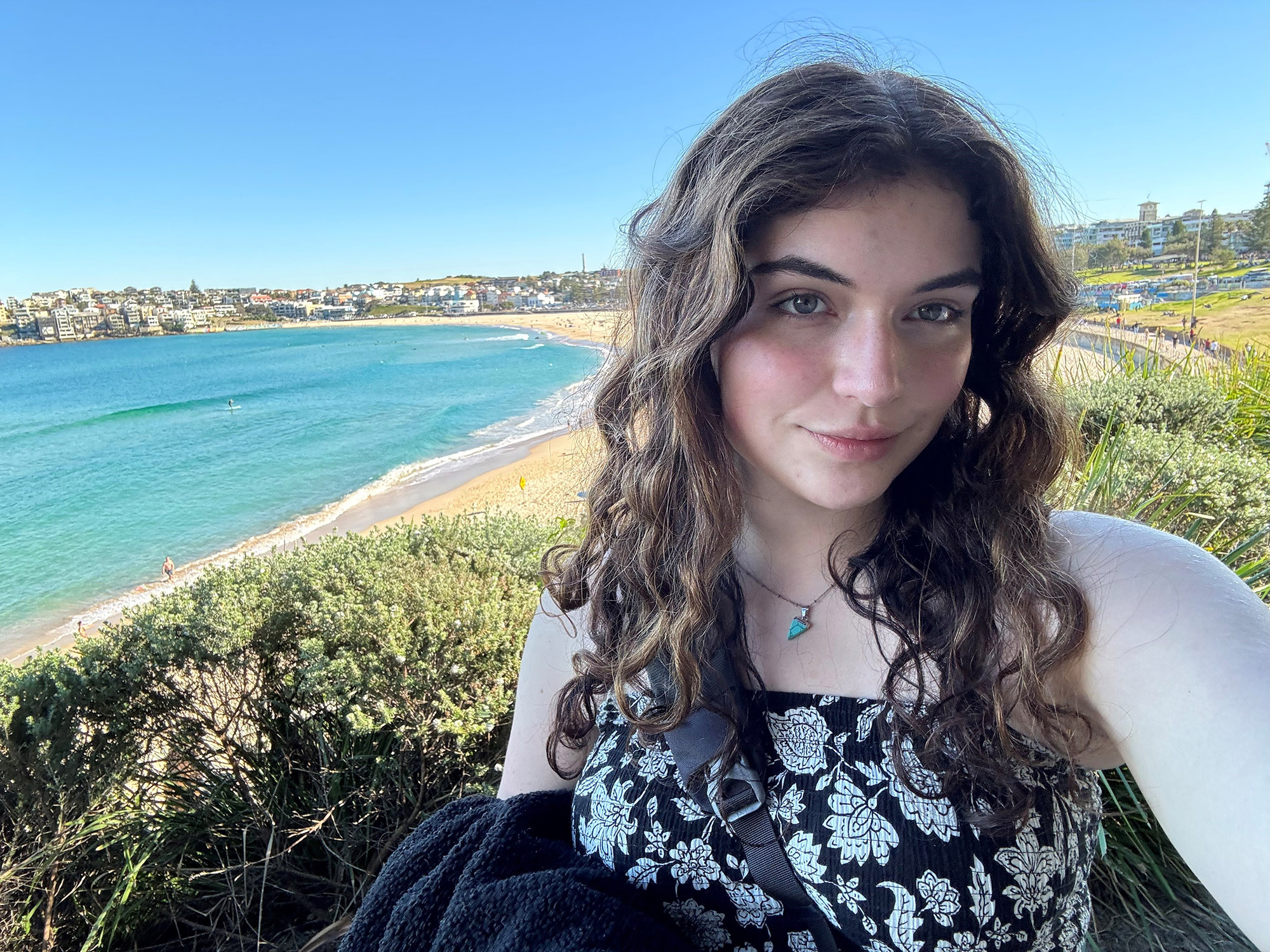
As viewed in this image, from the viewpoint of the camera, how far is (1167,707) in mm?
903

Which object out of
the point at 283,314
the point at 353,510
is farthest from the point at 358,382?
the point at 283,314

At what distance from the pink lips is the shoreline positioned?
779 centimetres

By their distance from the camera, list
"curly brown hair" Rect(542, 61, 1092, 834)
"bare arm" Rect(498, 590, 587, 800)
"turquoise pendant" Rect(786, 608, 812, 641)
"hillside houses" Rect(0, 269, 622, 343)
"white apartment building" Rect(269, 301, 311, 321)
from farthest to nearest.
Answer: "white apartment building" Rect(269, 301, 311, 321), "hillside houses" Rect(0, 269, 622, 343), "bare arm" Rect(498, 590, 587, 800), "turquoise pendant" Rect(786, 608, 812, 641), "curly brown hair" Rect(542, 61, 1092, 834)

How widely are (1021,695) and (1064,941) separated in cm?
37

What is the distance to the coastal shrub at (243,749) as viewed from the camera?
8.55 feet

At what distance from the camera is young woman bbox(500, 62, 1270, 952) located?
0.96 metres

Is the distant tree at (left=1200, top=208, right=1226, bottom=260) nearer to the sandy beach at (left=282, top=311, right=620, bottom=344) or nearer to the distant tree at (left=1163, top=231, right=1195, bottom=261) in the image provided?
the distant tree at (left=1163, top=231, right=1195, bottom=261)

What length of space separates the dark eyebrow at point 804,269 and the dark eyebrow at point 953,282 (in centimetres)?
11

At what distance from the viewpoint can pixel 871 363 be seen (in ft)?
3.61

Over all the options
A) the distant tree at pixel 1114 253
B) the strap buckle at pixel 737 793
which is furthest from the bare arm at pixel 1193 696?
the distant tree at pixel 1114 253

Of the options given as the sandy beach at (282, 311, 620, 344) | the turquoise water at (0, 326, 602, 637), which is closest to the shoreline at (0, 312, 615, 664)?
the turquoise water at (0, 326, 602, 637)

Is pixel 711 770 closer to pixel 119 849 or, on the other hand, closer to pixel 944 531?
pixel 944 531

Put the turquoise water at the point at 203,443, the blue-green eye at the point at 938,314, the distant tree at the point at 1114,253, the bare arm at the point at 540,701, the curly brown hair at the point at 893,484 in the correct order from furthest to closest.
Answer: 1. the turquoise water at the point at 203,443
2. the distant tree at the point at 1114,253
3. the bare arm at the point at 540,701
4. the blue-green eye at the point at 938,314
5. the curly brown hair at the point at 893,484

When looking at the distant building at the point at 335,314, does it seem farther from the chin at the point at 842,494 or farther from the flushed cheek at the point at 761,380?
the chin at the point at 842,494
